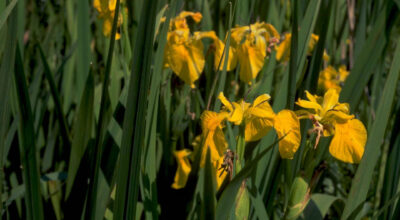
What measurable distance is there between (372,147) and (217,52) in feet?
2.22

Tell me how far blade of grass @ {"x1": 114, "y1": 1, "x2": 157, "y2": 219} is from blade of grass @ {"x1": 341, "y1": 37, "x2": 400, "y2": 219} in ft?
1.36

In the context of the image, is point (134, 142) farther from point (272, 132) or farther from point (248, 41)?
point (248, 41)

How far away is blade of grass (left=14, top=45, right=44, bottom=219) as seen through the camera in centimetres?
93

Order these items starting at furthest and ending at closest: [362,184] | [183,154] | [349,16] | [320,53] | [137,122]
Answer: [349,16], [183,154], [320,53], [362,184], [137,122]

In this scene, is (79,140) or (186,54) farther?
(186,54)

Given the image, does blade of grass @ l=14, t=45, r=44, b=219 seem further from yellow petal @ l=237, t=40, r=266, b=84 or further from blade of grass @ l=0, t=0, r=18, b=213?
yellow petal @ l=237, t=40, r=266, b=84

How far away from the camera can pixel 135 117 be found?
28.9 inches

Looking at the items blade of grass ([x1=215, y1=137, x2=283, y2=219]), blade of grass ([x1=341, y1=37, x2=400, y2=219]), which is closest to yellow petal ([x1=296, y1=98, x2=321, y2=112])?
blade of grass ([x1=341, y1=37, x2=400, y2=219])

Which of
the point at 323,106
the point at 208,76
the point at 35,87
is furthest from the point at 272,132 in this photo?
the point at 35,87

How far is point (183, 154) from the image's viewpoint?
140 centimetres

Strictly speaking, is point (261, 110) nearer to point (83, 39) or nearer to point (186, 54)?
point (186, 54)

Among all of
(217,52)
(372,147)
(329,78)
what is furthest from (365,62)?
(329,78)

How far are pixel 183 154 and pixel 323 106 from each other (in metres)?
0.52

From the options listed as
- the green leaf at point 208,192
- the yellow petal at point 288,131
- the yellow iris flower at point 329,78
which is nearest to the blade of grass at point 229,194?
the green leaf at point 208,192
